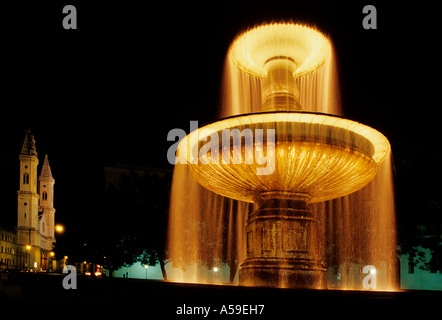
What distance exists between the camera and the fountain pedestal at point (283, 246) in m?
7.32

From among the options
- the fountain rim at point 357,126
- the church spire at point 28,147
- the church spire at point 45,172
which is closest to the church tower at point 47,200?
the church spire at point 45,172

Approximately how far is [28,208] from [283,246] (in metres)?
95.1

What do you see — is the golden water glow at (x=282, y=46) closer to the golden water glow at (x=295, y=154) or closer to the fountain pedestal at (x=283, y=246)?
the golden water glow at (x=295, y=154)

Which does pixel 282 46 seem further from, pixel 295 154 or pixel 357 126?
pixel 295 154

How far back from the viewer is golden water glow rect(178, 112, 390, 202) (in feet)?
22.7

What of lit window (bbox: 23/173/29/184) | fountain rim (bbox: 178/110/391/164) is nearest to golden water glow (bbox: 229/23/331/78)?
fountain rim (bbox: 178/110/391/164)

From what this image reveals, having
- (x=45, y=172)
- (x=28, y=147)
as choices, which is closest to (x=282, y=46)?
(x=28, y=147)

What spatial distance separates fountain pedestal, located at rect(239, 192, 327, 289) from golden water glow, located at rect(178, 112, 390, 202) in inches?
12.3

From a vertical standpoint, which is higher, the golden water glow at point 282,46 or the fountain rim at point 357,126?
the golden water glow at point 282,46

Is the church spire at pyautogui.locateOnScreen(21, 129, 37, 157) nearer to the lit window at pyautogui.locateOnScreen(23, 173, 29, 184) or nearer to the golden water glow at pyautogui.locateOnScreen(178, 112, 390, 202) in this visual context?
the lit window at pyautogui.locateOnScreen(23, 173, 29, 184)

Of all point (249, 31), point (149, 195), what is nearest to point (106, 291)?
point (249, 31)

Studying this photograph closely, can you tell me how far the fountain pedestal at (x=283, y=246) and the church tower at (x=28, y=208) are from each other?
86.7 m
